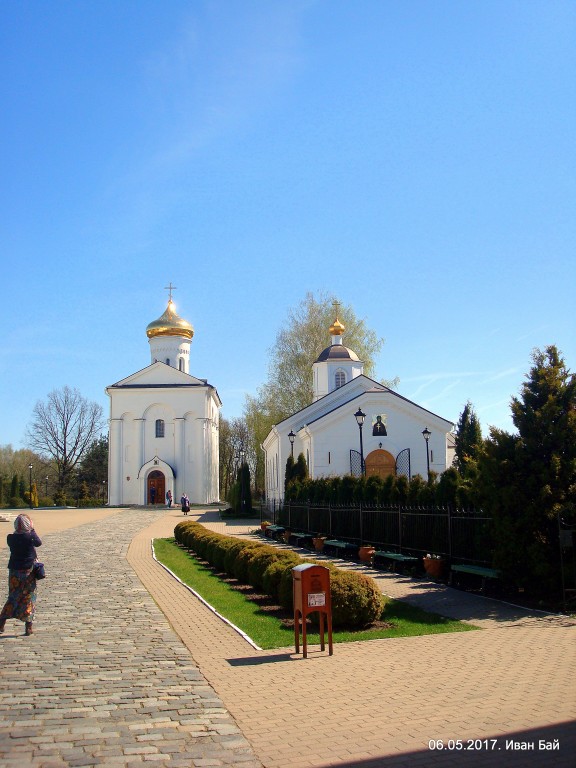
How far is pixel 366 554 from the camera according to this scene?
18.3m

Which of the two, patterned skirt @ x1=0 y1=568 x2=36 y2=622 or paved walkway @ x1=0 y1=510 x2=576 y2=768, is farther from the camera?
patterned skirt @ x1=0 y1=568 x2=36 y2=622

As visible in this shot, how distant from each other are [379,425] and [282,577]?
83.4 ft

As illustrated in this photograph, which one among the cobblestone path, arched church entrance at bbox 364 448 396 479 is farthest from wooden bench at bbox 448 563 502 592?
arched church entrance at bbox 364 448 396 479

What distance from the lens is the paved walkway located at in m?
5.25

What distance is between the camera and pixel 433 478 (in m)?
18.7

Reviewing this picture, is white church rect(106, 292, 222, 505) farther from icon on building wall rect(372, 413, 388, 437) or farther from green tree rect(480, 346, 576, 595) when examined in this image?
green tree rect(480, 346, 576, 595)

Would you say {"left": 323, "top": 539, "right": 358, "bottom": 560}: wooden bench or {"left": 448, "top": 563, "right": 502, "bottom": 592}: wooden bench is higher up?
{"left": 448, "top": 563, "right": 502, "bottom": 592}: wooden bench

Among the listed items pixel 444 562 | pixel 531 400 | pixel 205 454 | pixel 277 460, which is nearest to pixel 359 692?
pixel 531 400

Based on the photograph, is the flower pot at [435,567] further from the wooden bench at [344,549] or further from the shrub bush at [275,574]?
the wooden bench at [344,549]

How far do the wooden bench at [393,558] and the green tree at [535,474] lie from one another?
3.56 metres

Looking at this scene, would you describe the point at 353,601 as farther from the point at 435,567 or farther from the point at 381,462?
the point at 381,462

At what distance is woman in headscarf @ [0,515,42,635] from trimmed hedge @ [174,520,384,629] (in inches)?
150

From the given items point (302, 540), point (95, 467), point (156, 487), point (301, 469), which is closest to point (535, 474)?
point (302, 540)

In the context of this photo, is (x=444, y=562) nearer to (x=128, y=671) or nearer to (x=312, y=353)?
(x=128, y=671)
